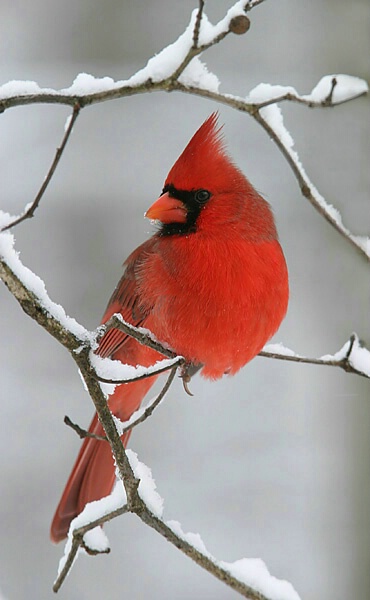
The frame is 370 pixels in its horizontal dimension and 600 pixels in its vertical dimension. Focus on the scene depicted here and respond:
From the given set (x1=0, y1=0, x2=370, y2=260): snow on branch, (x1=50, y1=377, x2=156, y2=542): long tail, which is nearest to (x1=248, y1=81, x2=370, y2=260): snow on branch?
(x1=0, y1=0, x2=370, y2=260): snow on branch

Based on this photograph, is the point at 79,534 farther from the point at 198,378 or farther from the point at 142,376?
the point at 198,378

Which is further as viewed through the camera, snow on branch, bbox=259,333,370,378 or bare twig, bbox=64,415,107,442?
snow on branch, bbox=259,333,370,378

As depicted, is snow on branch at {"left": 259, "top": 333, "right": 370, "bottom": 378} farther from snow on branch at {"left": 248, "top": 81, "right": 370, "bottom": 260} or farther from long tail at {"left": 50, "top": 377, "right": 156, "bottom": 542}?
long tail at {"left": 50, "top": 377, "right": 156, "bottom": 542}

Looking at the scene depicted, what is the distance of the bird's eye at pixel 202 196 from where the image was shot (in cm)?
174

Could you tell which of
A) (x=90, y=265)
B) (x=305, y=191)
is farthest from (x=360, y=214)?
(x=305, y=191)

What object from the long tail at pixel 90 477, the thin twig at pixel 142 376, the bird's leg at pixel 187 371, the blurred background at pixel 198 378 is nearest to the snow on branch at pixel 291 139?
the thin twig at pixel 142 376

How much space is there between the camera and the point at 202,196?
1.76m

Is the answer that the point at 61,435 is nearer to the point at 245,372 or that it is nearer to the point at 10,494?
the point at 10,494

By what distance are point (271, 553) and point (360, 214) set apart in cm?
144

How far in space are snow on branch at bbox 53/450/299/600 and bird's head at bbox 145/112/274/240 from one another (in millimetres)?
577

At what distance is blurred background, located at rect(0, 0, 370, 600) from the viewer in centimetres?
338

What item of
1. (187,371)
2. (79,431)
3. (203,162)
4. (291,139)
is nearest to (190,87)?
(291,139)

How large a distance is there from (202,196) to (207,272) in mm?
178

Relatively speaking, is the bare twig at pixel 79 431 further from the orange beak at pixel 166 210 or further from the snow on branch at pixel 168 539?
the orange beak at pixel 166 210
